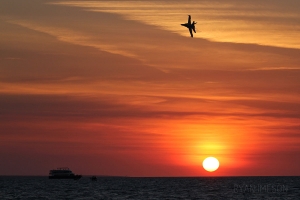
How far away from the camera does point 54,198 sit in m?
146

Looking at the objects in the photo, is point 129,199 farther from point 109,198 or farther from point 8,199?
point 8,199

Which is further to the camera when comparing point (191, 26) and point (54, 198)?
point (54, 198)

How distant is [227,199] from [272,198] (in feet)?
35.2

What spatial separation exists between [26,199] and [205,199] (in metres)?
38.0

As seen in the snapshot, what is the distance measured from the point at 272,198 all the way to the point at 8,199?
56625mm

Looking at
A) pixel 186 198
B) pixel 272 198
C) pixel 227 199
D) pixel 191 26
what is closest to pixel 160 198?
pixel 186 198

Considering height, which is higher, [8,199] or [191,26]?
[191,26]

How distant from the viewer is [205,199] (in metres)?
141

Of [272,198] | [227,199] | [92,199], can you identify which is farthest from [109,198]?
[272,198]

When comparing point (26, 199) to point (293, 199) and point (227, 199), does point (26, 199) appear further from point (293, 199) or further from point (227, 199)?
point (293, 199)

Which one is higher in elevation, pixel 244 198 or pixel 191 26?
pixel 191 26

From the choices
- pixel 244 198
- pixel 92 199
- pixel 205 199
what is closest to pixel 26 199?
pixel 92 199

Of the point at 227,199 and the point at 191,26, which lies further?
the point at 227,199

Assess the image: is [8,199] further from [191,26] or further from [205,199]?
[191,26]
